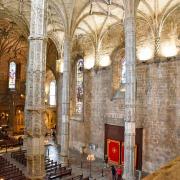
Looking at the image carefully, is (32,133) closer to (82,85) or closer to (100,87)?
(100,87)

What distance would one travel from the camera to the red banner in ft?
68.1

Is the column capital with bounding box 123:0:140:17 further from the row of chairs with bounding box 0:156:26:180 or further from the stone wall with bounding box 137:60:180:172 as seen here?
the row of chairs with bounding box 0:156:26:180

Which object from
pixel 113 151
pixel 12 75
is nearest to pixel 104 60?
pixel 113 151

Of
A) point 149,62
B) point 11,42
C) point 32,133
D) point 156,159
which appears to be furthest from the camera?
point 11,42

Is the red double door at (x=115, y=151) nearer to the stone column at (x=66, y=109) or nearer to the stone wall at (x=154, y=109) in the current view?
the stone wall at (x=154, y=109)

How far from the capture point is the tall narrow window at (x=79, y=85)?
1028 inches

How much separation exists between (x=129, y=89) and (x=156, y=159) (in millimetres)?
6370

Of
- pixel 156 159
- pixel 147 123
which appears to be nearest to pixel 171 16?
pixel 147 123

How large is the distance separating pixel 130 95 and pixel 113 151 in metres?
8.70

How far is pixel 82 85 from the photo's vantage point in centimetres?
2595

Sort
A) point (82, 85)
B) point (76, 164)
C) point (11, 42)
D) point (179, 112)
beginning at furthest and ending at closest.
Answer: point (11, 42) < point (82, 85) < point (76, 164) < point (179, 112)

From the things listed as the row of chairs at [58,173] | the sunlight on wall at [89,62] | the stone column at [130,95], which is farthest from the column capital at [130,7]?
the row of chairs at [58,173]

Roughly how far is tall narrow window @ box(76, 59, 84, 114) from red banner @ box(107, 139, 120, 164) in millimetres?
5780

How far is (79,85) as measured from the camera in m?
26.5
